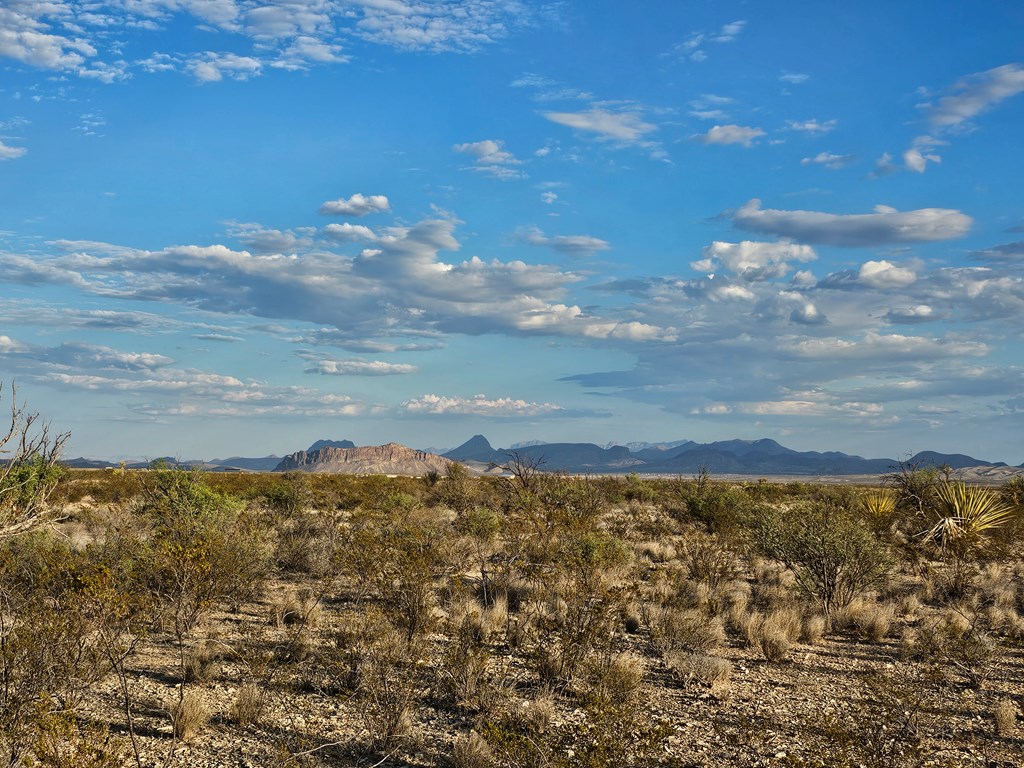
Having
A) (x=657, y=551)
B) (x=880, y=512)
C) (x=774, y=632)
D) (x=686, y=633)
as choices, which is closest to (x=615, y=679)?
(x=686, y=633)

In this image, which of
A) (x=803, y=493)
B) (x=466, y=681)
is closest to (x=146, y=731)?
(x=466, y=681)

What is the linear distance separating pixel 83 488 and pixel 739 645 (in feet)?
112

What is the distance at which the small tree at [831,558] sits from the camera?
47.5ft

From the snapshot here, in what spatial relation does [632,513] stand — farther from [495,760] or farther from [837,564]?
[495,760]

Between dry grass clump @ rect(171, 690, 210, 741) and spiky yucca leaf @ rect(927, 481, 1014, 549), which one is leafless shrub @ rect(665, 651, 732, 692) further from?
spiky yucca leaf @ rect(927, 481, 1014, 549)

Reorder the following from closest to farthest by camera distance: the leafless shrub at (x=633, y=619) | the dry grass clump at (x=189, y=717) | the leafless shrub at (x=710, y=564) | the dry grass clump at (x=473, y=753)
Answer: the dry grass clump at (x=473, y=753)
the dry grass clump at (x=189, y=717)
the leafless shrub at (x=633, y=619)
the leafless shrub at (x=710, y=564)

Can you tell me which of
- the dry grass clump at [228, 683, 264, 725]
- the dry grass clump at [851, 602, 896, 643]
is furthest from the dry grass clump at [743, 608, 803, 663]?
the dry grass clump at [228, 683, 264, 725]

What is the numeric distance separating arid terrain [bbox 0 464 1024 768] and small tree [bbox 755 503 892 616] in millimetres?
52

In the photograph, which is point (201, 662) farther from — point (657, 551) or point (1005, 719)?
point (657, 551)

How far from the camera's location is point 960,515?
723 inches

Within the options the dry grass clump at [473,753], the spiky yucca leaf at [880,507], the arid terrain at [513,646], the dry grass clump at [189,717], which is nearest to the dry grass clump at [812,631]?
the arid terrain at [513,646]

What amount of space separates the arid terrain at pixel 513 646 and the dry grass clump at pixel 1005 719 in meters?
0.05

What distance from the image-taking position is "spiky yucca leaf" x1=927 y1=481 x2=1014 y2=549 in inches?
706

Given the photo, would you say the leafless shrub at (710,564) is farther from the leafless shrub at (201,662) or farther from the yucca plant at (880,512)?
the leafless shrub at (201,662)
